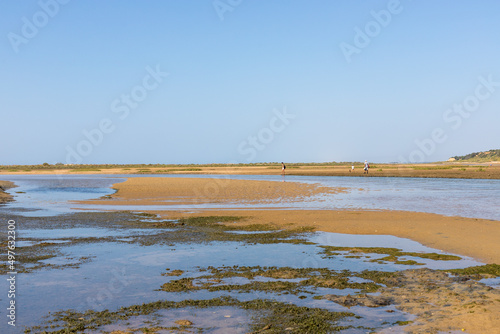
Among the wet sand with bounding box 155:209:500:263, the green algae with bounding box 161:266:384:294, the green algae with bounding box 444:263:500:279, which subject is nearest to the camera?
the green algae with bounding box 161:266:384:294

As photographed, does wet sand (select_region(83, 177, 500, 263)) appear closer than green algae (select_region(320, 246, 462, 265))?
No

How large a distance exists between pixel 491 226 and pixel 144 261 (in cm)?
1232

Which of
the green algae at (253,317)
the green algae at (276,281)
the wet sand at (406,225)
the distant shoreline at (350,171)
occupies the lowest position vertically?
the green algae at (253,317)

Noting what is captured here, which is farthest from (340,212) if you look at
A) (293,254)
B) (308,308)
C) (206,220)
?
(308,308)

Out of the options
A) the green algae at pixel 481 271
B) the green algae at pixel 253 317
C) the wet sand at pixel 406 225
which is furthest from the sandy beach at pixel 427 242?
the green algae at pixel 253 317

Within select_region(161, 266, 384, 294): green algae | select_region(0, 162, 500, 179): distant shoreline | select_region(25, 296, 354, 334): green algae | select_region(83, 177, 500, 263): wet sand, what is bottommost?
select_region(25, 296, 354, 334): green algae

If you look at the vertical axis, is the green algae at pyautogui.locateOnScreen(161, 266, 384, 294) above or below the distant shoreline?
below

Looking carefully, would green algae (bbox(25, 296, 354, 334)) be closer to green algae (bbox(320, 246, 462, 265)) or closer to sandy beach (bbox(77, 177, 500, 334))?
sandy beach (bbox(77, 177, 500, 334))

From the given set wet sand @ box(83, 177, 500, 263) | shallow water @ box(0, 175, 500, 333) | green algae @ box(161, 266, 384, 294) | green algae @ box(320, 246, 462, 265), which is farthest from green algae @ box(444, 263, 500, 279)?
green algae @ box(161, 266, 384, 294)

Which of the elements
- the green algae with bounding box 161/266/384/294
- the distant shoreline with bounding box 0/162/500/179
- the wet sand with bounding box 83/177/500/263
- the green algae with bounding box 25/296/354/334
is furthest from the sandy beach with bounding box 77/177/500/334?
the distant shoreline with bounding box 0/162/500/179

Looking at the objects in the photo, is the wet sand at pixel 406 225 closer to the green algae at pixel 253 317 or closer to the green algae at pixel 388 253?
the green algae at pixel 388 253

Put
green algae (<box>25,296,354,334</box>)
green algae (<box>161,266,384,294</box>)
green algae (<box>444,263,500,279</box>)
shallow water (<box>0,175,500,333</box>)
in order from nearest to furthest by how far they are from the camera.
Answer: green algae (<box>25,296,354,334</box>), shallow water (<box>0,175,500,333</box>), green algae (<box>161,266,384,294</box>), green algae (<box>444,263,500,279</box>)

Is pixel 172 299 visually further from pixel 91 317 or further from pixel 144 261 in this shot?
pixel 144 261

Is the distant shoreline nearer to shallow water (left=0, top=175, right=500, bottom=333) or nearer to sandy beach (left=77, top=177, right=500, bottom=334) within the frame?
sandy beach (left=77, top=177, right=500, bottom=334)
